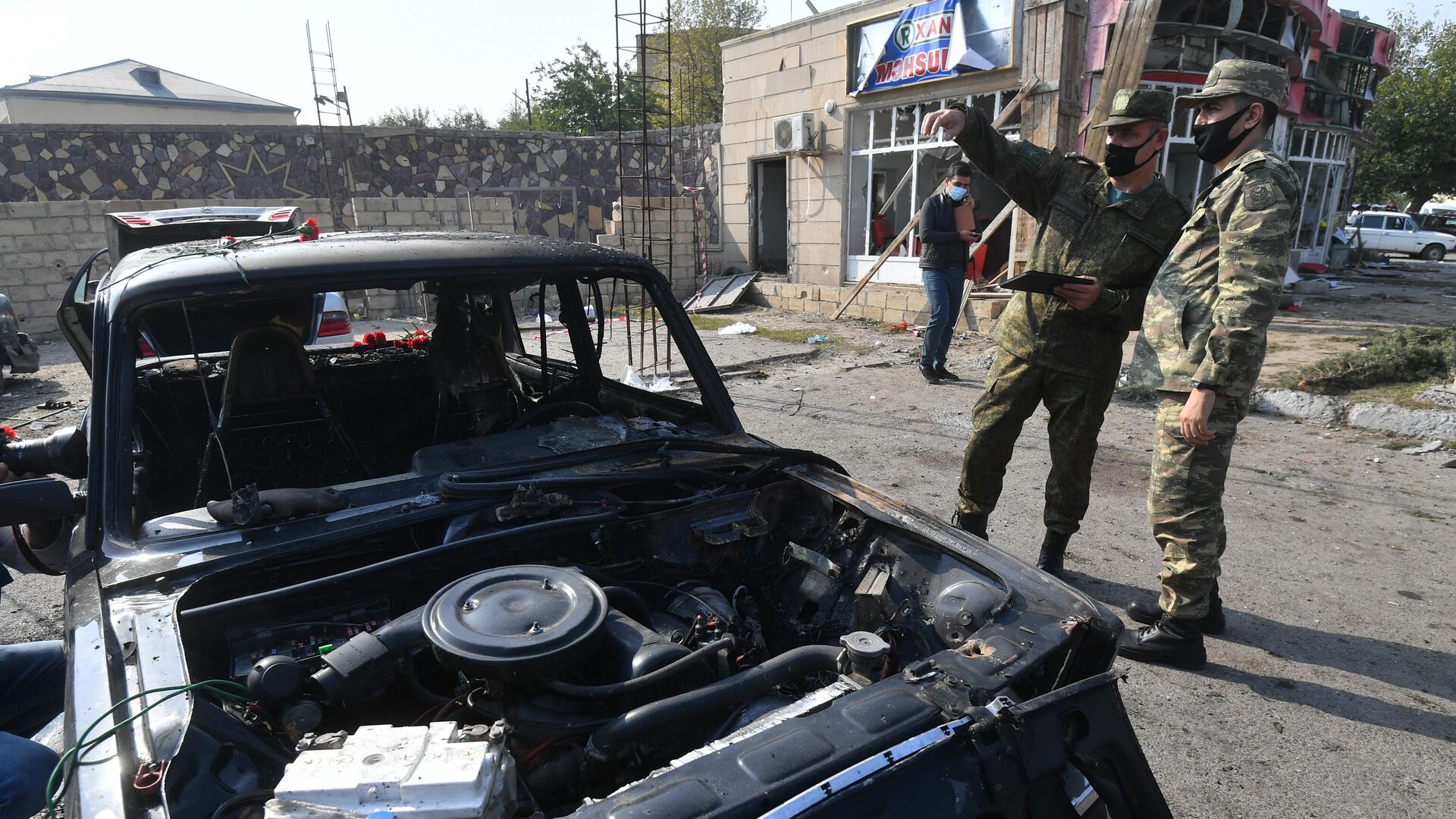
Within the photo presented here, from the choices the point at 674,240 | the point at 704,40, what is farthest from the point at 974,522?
the point at 704,40

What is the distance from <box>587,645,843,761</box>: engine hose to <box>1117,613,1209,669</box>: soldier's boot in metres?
1.94

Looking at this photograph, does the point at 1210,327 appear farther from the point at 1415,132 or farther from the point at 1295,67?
the point at 1415,132

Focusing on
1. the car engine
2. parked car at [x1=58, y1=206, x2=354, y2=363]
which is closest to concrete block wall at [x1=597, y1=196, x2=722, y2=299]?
parked car at [x1=58, y1=206, x2=354, y2=363]

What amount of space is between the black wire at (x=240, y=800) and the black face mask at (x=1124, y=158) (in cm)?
339

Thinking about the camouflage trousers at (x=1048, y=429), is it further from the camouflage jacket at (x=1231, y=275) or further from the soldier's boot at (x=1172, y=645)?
the soldier's boot at (x=1172, y=645)

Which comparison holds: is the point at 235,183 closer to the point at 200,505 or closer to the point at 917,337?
the point at 917,337

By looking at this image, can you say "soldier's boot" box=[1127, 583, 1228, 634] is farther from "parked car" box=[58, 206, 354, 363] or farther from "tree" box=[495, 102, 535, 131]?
"tree" box=[495, 102, 535, 131]

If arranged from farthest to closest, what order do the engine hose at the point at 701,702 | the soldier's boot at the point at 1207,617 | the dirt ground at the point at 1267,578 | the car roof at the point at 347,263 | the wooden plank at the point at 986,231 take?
the wooden plank at the point at 986,231
the soldier's boot at the point at 1207,617
the dirt ground at the point at 1267,578
the car roof at the point at 347,263
the engine hose at the point at 701,702

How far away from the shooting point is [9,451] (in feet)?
7.29

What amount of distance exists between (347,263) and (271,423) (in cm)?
79

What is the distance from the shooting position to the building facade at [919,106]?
9516 millimetres

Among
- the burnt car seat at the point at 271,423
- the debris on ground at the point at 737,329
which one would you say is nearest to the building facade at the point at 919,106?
the debris on ground at the point at 737,329

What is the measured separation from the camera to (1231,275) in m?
2.70

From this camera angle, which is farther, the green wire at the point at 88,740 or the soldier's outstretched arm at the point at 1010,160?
the soldier's outstretched arm at the point at 1010,160
